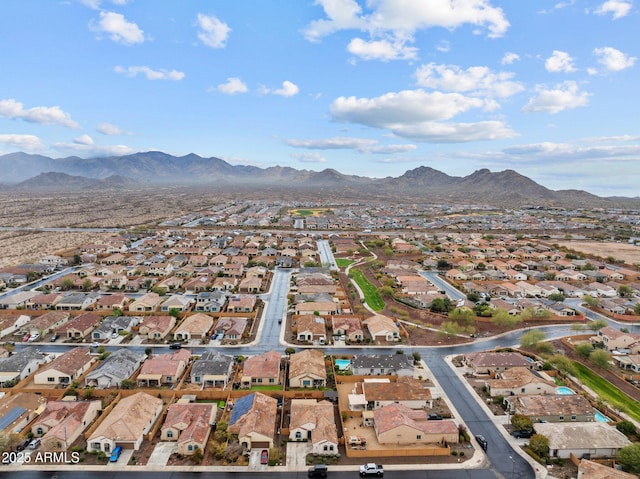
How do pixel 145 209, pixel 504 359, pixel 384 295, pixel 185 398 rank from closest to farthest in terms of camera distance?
pixel 185 398 → pixel 504 359 → pixel 384 295 → pixel 145 209

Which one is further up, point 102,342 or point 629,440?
point 629,440

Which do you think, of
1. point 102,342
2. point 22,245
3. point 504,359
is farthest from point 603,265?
point 22,245

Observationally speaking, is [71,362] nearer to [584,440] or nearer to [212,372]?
[212,372]

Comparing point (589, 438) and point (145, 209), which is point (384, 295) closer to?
point (589, 438)

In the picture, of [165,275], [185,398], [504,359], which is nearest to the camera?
[185,398]

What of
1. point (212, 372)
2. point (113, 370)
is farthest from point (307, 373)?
point (113, 370)

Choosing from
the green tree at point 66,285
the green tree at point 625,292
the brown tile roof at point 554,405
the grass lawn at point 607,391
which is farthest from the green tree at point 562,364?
the green tree at point 66,285

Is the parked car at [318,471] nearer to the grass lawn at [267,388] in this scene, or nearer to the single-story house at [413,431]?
the single-story house at [413,431]
